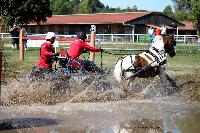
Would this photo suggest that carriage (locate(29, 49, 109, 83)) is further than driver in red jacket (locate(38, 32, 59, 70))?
No

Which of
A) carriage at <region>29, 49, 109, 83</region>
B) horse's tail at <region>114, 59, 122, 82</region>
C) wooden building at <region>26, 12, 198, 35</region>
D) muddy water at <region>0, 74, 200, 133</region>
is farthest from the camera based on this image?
wooden building at <region>26, 12, 198, 35</region>

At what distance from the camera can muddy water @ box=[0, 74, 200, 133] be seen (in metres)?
9.65

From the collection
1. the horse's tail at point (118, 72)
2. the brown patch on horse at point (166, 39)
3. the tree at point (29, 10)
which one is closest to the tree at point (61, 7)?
the tree at point (29, 10)

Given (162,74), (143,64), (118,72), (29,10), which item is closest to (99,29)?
(29,10)

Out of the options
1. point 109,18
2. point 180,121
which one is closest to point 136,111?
point 180,121

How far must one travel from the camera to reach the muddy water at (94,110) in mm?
9648

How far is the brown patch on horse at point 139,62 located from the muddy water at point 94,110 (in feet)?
2.31

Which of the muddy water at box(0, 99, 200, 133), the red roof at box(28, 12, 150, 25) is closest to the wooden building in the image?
the red roof at box(28, 12, 150, 25)

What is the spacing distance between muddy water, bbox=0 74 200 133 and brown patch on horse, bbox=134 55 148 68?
27.7 inches

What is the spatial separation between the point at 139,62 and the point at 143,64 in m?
0.12

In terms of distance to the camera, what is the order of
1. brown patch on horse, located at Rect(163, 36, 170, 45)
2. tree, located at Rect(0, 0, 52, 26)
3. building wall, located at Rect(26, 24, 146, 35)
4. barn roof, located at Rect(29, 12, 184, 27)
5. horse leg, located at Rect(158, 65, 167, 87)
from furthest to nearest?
building wall, located at Rect(26, 24, 146, 35) < barn roof, located at Rect(29, 12, 184, 27) < tree, located at Rect(0, 0, 52, 26) < brown patch on horse, located at Rect(163, 36, 170, 45) < horse leg, located at Rect(158, 65, 167, 87)

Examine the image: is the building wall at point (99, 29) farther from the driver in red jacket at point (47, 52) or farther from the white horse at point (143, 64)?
the driver in red jacket at point (47, 52)

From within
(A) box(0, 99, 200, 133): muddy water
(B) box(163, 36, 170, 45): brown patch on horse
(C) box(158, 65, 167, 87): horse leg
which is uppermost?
(B) box(163, 36, 170, 45): brown patch on horse

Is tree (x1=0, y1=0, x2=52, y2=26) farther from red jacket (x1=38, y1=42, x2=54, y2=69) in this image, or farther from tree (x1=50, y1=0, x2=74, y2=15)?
tree (x1=50, y1=0, x2=74, y2=15)
